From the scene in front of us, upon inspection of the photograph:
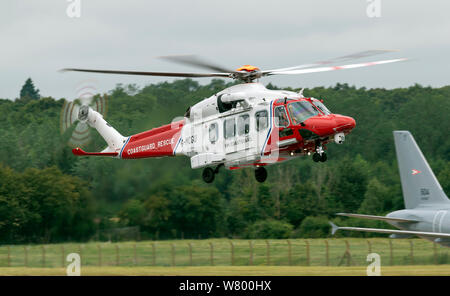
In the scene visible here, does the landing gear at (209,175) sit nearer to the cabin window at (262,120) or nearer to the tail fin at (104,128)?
the cabin window at (262,120)

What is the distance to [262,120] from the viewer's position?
22.7m

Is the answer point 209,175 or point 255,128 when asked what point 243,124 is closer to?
point 255,128

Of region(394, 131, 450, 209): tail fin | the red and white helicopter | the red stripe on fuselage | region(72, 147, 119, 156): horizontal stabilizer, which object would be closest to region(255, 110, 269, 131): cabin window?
the red and white helicopter

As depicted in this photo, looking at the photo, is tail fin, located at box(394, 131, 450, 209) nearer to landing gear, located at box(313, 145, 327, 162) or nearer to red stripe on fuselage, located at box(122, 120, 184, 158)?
landing gear, located at box(313, 145, 327, 162)

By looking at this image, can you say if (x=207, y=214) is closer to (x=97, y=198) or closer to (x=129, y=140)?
(x=97, y=198)

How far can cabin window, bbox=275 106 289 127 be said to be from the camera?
2241 cm

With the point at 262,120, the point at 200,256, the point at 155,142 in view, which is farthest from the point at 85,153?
the point at 200,256

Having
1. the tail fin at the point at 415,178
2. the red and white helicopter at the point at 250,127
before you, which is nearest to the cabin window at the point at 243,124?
the red and white helicopter at the point at 250,127

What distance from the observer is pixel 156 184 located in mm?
29672

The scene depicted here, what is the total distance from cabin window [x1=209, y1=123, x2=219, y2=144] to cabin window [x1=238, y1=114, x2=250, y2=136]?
846 mm

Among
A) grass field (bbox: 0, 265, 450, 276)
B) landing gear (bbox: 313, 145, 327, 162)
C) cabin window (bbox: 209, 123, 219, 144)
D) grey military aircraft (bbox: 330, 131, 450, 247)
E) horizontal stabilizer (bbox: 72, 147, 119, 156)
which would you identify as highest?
cabin window (bbox: 209, 123, 219, 144)

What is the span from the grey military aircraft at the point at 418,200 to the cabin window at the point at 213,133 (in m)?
6.79
